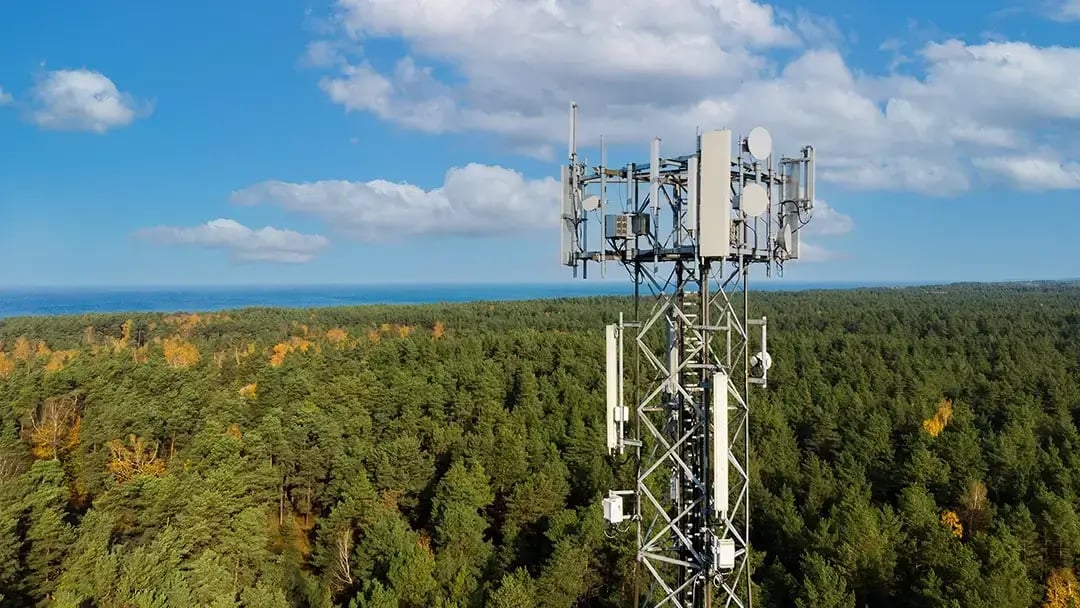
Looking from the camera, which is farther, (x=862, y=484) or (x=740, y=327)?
(x=862, y=484)

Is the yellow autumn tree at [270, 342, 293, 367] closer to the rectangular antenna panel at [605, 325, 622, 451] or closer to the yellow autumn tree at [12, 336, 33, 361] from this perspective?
the yellow autumn tree at [12, 336, 33, 361]

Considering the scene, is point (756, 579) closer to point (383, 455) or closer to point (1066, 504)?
point (1066, 504)

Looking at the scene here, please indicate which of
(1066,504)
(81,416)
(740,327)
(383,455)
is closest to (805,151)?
(740,327)

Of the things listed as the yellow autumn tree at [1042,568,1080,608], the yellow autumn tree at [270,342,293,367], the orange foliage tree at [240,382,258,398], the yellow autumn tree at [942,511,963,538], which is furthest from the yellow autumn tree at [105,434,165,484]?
the yellow autumn tree at [1042,568,1080,608]

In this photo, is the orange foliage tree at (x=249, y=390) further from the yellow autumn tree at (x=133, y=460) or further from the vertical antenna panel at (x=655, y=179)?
the vertical antenna panel at (x=655, y=179)

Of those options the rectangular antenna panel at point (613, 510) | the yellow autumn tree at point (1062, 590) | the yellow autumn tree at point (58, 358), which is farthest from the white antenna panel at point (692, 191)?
the yellow autumn tree at point (58, 358)

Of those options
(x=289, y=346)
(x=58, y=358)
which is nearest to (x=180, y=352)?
(x=58, y=358)

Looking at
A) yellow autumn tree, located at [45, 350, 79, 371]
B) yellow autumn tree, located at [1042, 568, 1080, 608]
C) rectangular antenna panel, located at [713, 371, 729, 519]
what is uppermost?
rectangular antenna panel, located at [713, 371, 729, 519]
